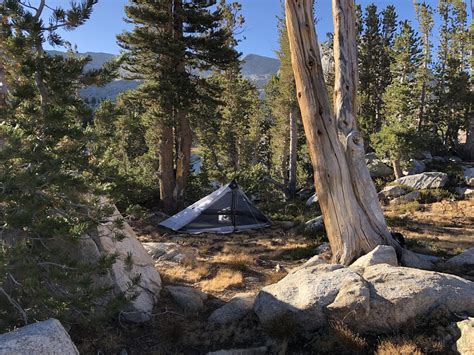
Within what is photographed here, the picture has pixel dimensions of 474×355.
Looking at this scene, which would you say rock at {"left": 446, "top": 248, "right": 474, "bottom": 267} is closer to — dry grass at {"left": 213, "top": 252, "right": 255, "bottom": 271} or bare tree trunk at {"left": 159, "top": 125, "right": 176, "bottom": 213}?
dry grass at {"left": 213, "top": 252, "right": 255, "bottom": 271}

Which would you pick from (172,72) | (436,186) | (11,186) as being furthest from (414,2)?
(11,186)

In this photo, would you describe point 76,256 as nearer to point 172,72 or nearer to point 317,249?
point 317,249

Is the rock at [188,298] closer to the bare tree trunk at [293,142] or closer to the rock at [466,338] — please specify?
the rock at [466,338]

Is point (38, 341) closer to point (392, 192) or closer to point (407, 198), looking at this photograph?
point (407, 198)

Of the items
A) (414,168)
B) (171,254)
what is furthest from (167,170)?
(414,168)

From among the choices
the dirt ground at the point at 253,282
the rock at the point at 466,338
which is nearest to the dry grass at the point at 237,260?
the dirt ground at the point at 253,282

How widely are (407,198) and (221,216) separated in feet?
27.0

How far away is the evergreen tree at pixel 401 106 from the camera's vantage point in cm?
1934

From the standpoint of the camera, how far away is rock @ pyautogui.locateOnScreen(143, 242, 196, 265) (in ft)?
31.8

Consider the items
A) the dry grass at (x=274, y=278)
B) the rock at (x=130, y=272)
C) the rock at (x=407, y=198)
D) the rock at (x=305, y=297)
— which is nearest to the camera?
the rock at (x=305, y=297)

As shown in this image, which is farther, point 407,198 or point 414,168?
point 414,168

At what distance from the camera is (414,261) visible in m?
7.47

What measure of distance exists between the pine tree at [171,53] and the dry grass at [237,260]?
24.9ft

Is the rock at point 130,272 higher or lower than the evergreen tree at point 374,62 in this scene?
lower
